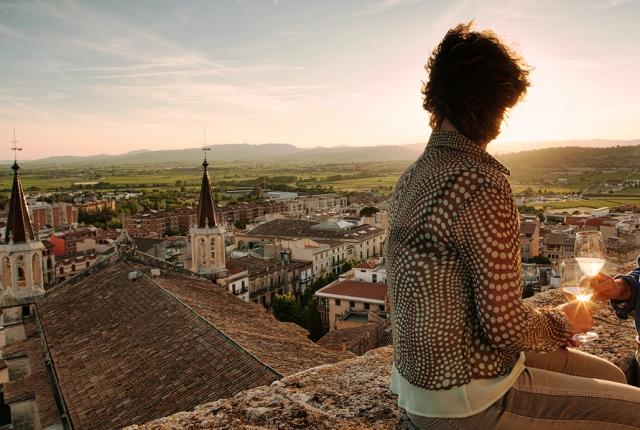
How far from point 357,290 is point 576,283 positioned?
3180 centimetres

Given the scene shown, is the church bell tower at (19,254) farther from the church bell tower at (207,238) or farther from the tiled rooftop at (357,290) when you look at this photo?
the tiled rooftop at (357,290)

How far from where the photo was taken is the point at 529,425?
2.10m

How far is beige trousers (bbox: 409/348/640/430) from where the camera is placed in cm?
207

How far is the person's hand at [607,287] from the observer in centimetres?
294


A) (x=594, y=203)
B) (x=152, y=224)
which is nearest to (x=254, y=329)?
(x=152, y=224)

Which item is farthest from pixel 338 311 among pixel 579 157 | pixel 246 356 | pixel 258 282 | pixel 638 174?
pixel 579 157

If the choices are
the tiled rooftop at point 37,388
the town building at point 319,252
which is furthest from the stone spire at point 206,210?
the town building at point 319,252

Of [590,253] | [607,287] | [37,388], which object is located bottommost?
[37,388]

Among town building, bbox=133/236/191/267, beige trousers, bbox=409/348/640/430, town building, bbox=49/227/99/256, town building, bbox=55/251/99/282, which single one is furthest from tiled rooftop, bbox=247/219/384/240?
beige trousers, bbox=409/348/640/430

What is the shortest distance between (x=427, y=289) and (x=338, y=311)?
3280cm

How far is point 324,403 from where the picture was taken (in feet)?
10.2

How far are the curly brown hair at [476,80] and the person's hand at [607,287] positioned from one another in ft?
4.26

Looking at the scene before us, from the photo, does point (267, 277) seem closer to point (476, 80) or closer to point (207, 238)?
point (207, 238)

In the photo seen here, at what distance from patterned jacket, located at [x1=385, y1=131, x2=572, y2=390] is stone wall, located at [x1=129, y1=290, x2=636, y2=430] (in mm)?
840
